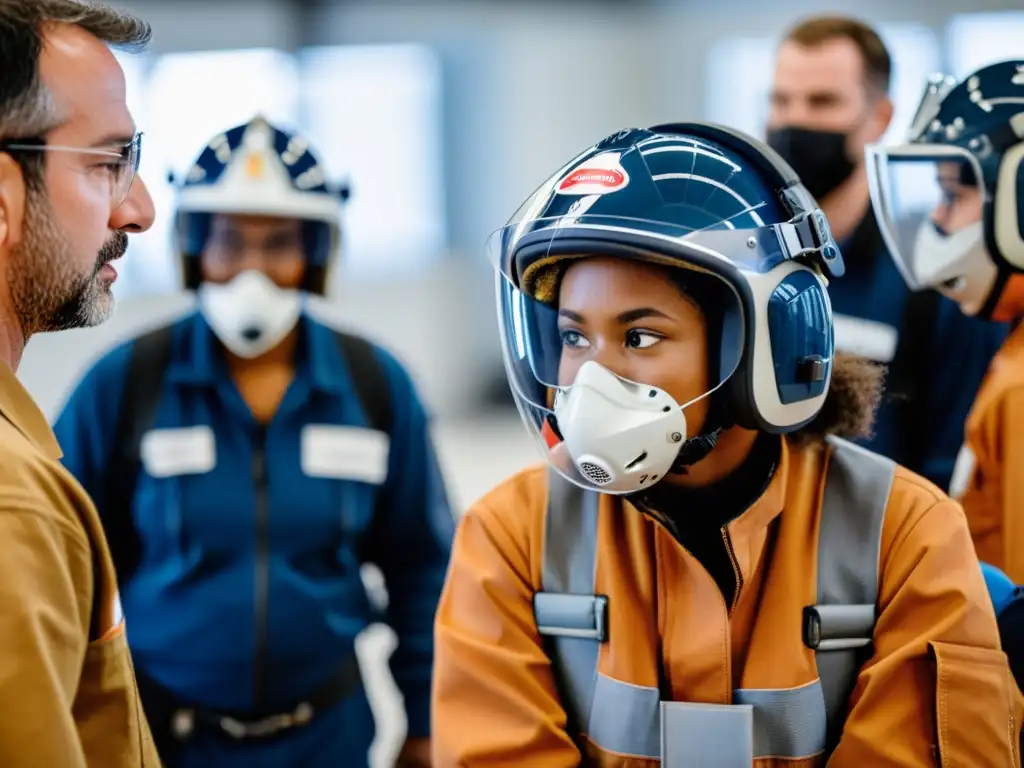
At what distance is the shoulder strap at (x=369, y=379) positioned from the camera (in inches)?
97.8

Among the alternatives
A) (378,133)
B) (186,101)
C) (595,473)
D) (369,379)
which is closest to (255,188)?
(369,379)

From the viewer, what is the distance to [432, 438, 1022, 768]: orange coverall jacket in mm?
1375

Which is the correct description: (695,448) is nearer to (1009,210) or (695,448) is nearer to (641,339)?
(641,339)

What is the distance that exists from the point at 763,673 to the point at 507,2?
832 centimetres

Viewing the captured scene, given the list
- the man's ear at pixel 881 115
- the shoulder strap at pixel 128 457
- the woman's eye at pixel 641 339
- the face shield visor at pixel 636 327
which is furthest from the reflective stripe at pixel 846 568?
the man's ear at pixel 881 115

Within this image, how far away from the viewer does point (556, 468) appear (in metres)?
1.48

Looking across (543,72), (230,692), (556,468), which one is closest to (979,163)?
(556,468)

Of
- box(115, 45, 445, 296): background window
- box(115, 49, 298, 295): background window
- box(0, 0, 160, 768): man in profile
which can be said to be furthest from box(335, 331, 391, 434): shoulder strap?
box(115, 45, 445, 296): background window

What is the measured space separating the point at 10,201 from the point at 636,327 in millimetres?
796

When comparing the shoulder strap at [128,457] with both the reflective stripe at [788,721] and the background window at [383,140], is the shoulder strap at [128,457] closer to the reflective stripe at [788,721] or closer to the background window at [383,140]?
the reflective stripe at [788,721]

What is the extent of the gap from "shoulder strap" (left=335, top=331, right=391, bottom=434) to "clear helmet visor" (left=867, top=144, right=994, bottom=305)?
43.9 inches

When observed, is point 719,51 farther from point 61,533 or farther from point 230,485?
point 61,533

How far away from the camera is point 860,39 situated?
9.44 feet

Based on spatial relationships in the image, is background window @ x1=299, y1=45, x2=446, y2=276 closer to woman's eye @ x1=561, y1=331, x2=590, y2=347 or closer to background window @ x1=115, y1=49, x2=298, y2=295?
background window @ x1=115, y1=49, x2=298, y2=295
